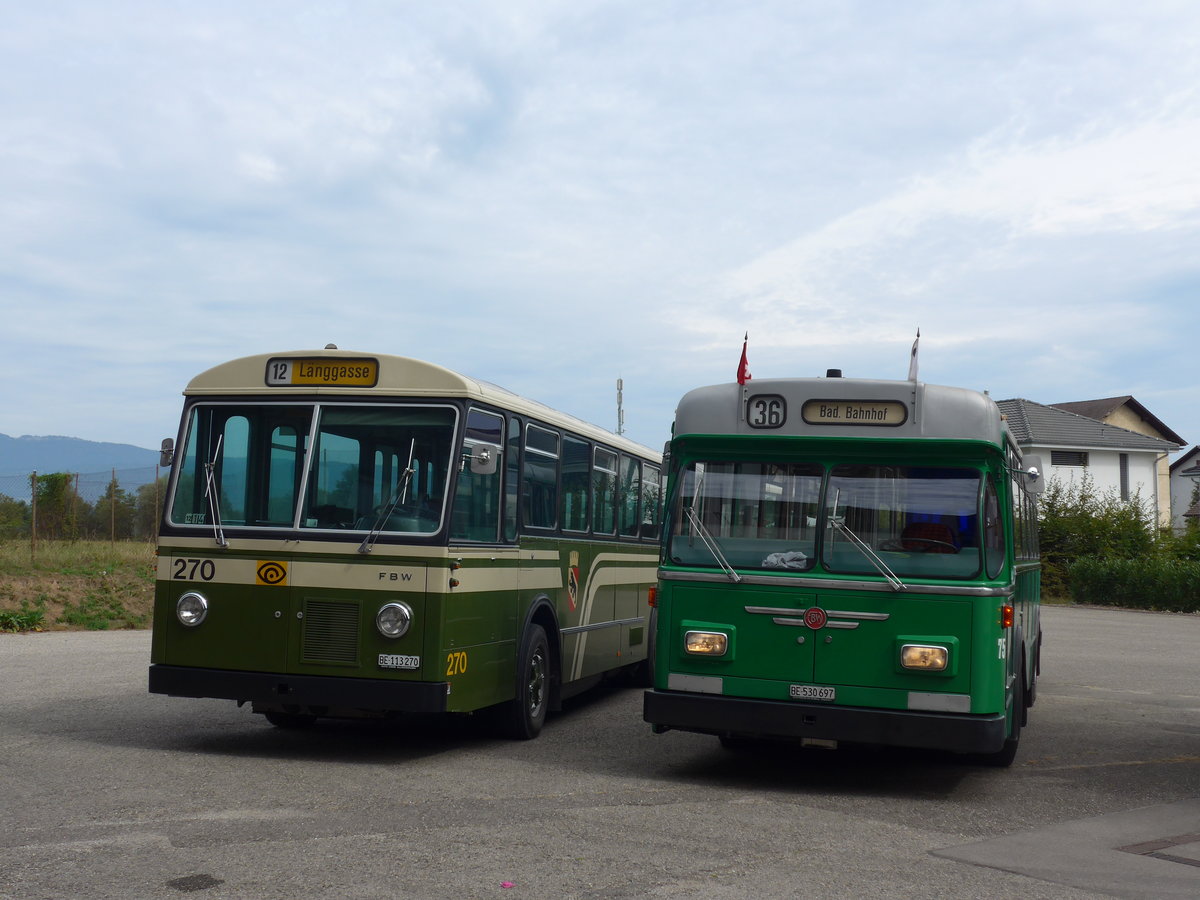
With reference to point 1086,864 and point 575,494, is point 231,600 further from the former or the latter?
point 1086,864

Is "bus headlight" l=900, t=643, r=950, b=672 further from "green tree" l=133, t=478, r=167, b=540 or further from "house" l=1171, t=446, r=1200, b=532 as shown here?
"house" l=1171, t=446, r=1200, b=532

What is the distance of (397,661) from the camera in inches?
364

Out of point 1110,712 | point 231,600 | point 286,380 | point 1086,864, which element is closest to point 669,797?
point 1086,864

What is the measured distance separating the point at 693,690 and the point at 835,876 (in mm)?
2584

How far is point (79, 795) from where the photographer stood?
7.92m

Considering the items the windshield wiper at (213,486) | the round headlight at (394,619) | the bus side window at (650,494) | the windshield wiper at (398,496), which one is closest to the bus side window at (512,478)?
the windshield wiper at (398,496)

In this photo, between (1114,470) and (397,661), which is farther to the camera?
(1114,470)

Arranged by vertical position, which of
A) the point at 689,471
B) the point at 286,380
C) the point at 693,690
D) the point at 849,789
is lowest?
the point at 849,789

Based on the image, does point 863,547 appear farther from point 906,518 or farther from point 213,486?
point 213,486

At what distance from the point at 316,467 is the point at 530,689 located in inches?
106

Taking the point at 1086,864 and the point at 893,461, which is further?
the point at 893,461

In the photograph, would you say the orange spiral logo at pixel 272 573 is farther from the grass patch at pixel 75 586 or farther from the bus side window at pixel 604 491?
the grass patch at pixel 75 586

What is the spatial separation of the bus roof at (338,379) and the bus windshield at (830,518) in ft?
5.98

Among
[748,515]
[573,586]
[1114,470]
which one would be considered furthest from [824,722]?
[1114,470]
